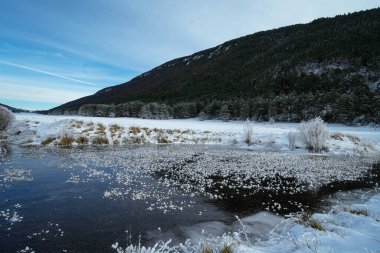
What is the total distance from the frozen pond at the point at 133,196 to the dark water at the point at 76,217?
0.03 meters

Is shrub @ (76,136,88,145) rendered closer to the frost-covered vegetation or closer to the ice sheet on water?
the frost-covered vegetation

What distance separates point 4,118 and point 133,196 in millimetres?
40846

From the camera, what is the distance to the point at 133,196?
15664 mm

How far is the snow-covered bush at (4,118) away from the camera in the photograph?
149 feet

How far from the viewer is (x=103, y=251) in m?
9.22

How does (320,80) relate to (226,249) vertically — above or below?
above

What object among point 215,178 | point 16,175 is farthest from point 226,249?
point 16,175

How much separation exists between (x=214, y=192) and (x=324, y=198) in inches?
252

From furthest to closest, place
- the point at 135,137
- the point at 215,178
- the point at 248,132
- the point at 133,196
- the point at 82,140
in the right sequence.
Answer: the point at 248,132 < the point at 135,137 < the point at 82,140 < the point at 215,178 < the point at 133,196

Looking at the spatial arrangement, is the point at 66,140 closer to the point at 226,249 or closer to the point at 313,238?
the point at 226,249

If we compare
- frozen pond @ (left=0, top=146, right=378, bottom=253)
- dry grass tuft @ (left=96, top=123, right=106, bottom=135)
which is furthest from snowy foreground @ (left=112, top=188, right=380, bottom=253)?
dry grass tuft @ (left=96, top=123, right=106, bottom=135)

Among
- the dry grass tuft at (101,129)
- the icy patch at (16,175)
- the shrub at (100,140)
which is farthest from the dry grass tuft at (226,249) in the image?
the dry grass tuft at (101,129)

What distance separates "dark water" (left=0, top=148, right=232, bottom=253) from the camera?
385 inches

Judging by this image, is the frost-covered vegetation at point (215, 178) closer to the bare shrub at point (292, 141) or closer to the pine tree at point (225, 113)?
the bare shrub at point (292, 141)
